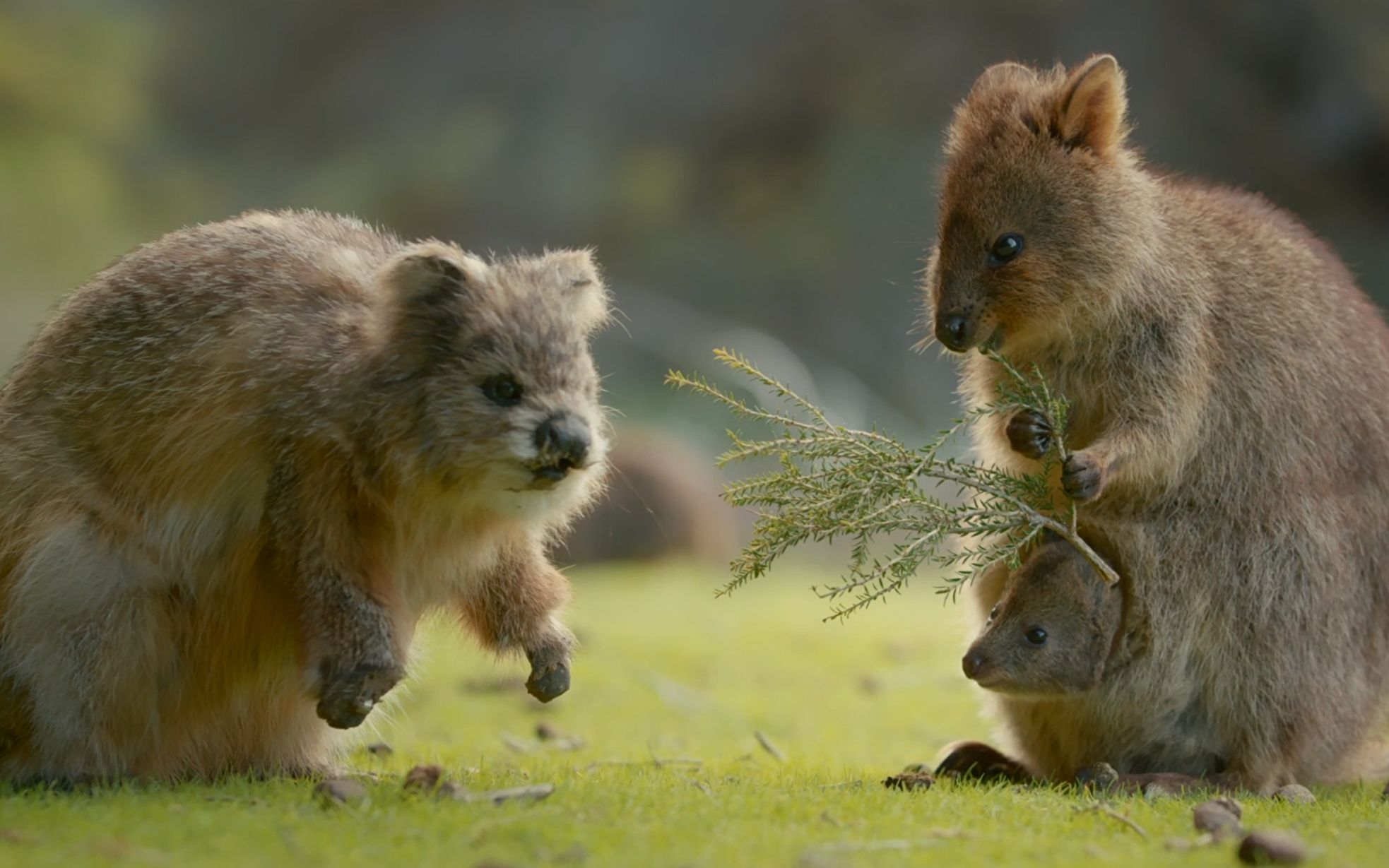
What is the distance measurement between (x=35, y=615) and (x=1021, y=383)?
11.9 ft

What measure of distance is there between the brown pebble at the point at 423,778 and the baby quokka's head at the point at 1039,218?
8.52ft

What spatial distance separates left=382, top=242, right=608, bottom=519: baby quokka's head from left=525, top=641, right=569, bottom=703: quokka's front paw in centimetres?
65

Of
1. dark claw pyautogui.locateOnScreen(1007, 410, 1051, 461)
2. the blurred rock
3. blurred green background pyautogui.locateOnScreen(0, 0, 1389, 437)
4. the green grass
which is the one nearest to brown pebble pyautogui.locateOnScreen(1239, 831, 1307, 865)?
the green grass

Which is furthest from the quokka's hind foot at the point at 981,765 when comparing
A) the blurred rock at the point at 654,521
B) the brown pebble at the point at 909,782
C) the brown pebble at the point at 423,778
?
the blurred rock at the point at 654,521

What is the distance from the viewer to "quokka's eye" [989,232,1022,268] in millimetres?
5699

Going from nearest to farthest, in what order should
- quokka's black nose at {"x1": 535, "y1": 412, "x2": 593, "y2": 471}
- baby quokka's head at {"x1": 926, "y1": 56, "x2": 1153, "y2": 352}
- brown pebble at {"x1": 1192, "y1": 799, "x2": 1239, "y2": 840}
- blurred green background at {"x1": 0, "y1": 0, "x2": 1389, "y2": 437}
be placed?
brown pebble at {"x1": 1192, "y1": 799, "x2": 1239, "y2": 840} < quokka's black nose at {"x1": 535, "y1": 412, "x2": 593, "y2": 471} < baby quokka's head at {"x1": 926, "y1": 56, "x2": 1153, "y2": 352} < blurred green background at {"x1": 0, "y1": 0, "x2": 1389, "y2": 437}

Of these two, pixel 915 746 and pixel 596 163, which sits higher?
pixel 915 746

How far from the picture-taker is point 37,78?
21188 mm

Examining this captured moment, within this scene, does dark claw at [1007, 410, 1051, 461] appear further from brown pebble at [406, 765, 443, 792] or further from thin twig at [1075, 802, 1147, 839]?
brown pebble at [406, 765, 443, 792]

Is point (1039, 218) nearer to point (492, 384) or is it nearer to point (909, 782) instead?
point (909, 782)

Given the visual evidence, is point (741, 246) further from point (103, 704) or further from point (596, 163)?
point (103, 704)

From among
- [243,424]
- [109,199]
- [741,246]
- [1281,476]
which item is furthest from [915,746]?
[109,199]

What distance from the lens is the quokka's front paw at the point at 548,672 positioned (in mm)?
5324

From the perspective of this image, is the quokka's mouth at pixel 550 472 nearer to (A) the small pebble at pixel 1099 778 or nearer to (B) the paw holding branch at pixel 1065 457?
(B) the paw holding branch at pixel 1065 457
